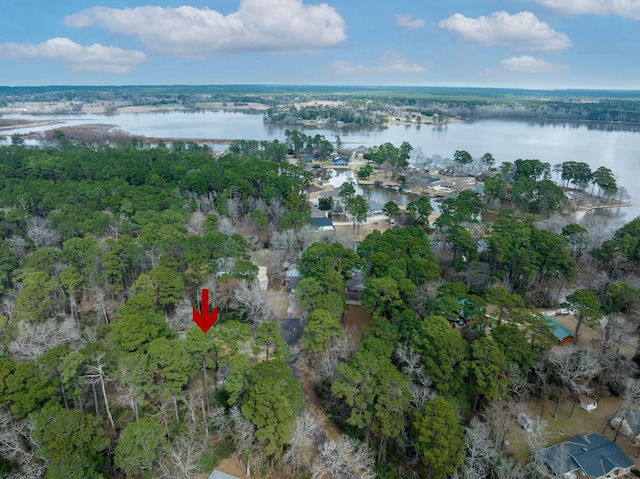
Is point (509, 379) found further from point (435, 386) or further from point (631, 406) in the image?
point (631, 406)

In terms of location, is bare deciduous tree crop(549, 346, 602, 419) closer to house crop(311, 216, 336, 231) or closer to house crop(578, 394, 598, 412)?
house crop(578, 394, 598, 412)

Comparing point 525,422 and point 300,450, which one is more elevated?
point 300,450

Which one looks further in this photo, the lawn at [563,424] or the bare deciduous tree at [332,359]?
the bare deciduous tree at [332,359]

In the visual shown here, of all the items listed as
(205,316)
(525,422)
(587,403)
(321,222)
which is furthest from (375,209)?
(525,422)

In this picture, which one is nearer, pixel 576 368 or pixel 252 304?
pixel 576 368

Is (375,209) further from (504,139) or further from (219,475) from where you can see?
(504,139)

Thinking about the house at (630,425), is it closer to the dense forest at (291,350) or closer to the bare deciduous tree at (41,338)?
the dense forest at (291,350)

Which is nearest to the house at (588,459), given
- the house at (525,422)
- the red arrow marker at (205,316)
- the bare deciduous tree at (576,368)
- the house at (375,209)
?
the house at (525,422)
